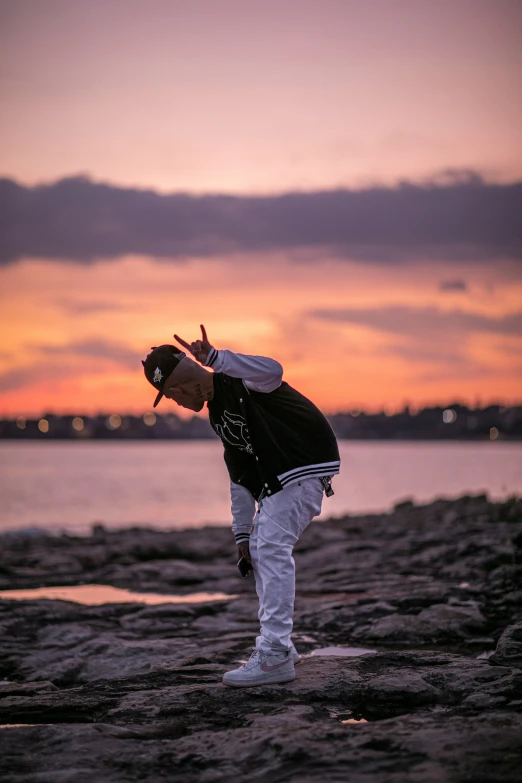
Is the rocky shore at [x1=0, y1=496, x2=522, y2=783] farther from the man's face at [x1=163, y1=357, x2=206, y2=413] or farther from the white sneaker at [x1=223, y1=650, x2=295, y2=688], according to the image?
the man's face at [x1=163, y1=357, x2=206, y2=413]

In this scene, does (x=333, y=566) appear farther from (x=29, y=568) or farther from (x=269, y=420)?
(x=269, y=420)

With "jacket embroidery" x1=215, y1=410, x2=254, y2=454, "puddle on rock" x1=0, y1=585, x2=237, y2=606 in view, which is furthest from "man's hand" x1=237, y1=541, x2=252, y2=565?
"puddle on rock" x1=0, y1=585, x2=237, y2=606

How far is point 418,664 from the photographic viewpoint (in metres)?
5.34

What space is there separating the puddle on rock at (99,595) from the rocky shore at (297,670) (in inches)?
9.8

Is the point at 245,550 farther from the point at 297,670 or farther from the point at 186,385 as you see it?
the point at 186,385

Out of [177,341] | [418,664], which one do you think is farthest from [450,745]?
[177,341]

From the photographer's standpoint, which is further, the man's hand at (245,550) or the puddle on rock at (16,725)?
the man's hand at (245,550)

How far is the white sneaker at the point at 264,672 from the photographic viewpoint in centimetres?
490

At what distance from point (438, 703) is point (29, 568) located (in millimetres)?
9107

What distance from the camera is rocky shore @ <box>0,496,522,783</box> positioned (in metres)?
3.58

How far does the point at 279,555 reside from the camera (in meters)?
5.00

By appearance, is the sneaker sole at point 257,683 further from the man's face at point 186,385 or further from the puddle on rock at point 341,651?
the puddle on rock at point 341,651

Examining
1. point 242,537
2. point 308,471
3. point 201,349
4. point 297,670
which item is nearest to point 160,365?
point 201,349

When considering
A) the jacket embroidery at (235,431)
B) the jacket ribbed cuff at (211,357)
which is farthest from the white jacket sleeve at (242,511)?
the jacket ribbed cuff at (211,357)
